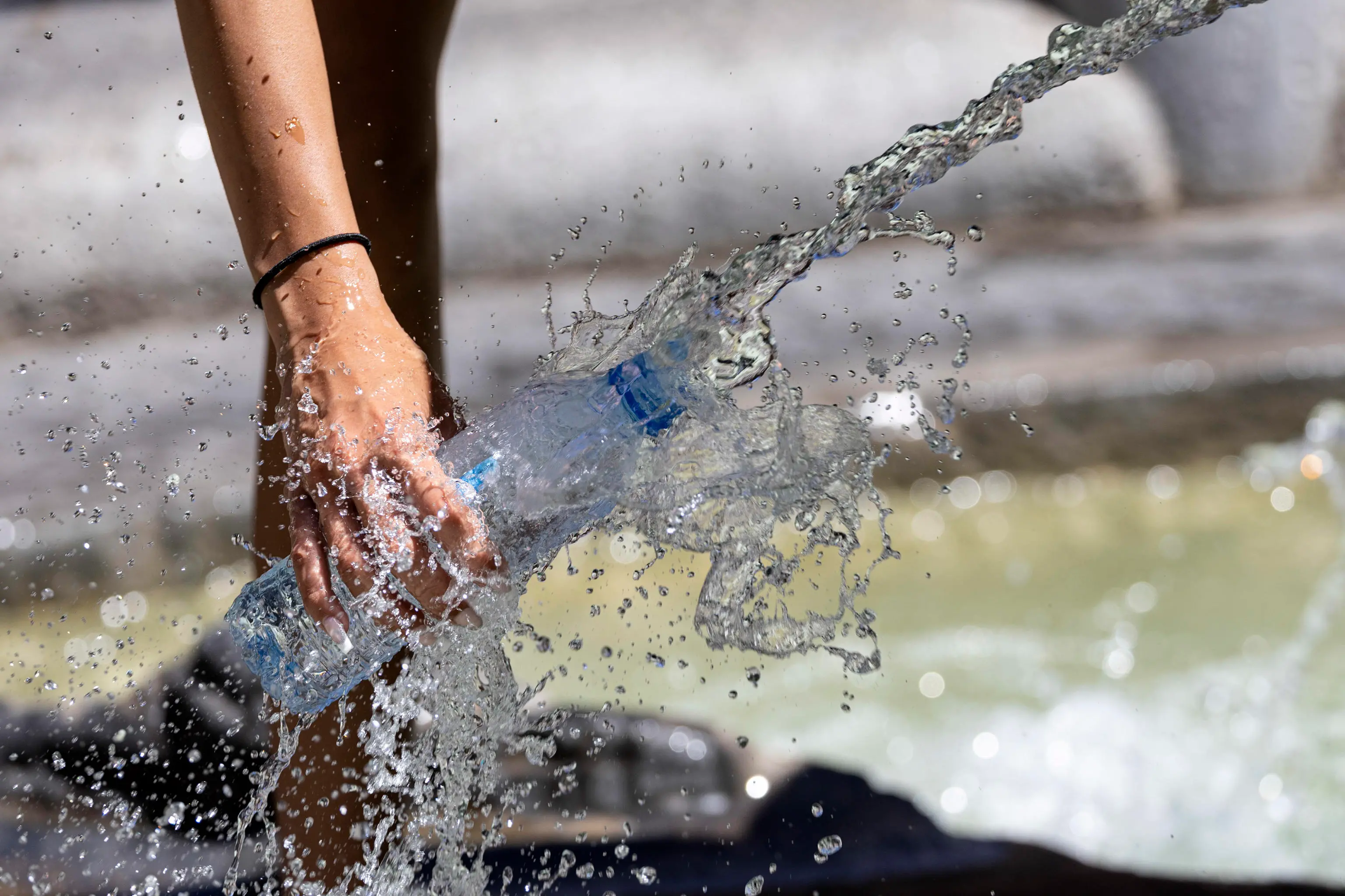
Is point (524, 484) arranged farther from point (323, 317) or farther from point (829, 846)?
point (829, 846)

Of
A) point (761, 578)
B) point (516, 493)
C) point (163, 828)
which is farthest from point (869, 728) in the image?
point (516, 493)

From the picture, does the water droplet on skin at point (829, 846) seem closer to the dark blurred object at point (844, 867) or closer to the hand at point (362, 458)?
the dark blurred object at point (844, 867)

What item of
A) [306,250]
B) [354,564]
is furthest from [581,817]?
[306,250]

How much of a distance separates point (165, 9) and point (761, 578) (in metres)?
2.21

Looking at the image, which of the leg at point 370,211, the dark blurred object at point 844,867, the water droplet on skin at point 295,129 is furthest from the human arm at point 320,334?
the dark blurred object at point 844,867

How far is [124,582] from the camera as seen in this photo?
2.35 m

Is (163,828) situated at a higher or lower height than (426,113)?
lower

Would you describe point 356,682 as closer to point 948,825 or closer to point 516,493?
point 516,493

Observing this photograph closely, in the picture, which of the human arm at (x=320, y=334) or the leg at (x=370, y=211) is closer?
the human arm at (x=320, y=334)

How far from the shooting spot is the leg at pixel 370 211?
3.75ft

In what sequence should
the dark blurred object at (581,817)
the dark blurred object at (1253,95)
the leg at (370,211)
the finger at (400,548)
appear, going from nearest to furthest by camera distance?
the finger at (400,548) → the leg at (370,211) → the dark blurred object at (581,817) → the dark blurred object at (1253,95)

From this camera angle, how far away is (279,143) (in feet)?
3.10

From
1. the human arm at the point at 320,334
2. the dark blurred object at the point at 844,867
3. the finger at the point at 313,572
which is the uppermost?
the human arm at the point at 320,334

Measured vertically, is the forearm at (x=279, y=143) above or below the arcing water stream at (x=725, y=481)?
above
